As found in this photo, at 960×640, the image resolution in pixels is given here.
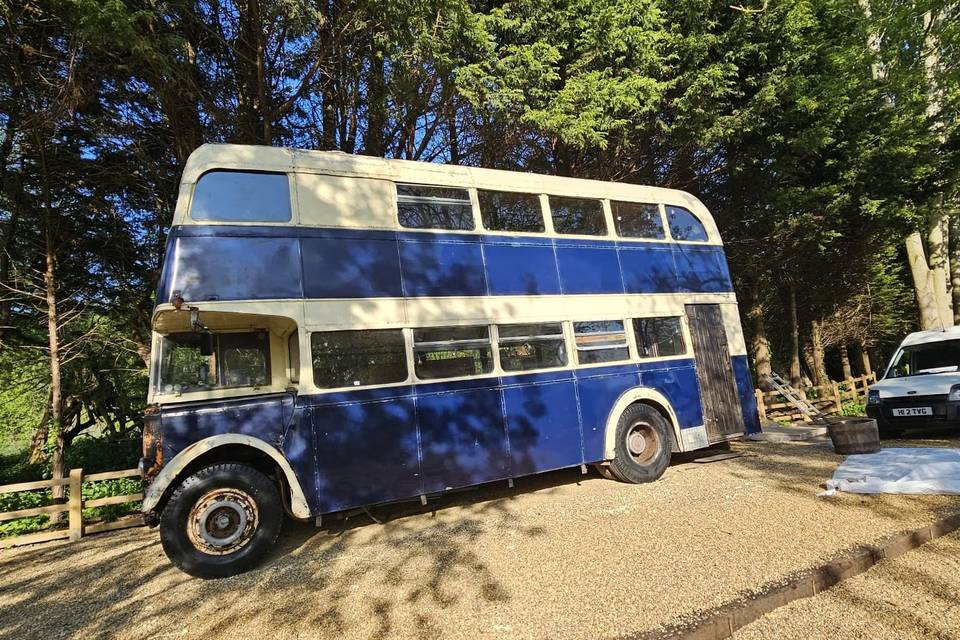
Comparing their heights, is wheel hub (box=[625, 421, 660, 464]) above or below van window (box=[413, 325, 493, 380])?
below

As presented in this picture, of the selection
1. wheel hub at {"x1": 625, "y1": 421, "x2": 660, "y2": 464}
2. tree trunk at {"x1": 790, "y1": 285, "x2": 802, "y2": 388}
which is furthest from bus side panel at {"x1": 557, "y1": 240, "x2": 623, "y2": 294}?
tree trunk at {"x1": 790, "y1": 285, "x2": 802, "y2": 388}

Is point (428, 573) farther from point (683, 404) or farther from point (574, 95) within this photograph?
point (574, 95)

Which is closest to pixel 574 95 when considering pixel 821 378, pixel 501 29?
pixel 501 29

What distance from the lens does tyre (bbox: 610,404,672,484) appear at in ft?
22.1

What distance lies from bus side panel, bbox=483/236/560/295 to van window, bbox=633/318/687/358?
5.35 ft

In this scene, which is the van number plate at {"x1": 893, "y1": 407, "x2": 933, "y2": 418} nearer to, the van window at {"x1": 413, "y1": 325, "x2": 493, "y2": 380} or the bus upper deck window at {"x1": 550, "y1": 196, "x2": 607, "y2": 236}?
the bus upper deck window at {"x1": 550, "y1": 196, "x2": 607, "y2": 236}

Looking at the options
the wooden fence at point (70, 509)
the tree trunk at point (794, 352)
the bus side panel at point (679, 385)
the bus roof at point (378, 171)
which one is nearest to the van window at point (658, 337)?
the bus side panel at point (679, 385)

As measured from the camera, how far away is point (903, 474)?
5.56 metres

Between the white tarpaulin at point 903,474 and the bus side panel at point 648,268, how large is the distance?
Result: 338 cm

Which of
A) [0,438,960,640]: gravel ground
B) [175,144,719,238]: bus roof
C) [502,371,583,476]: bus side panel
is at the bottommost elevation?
[0,438,960,640]: gravel ground

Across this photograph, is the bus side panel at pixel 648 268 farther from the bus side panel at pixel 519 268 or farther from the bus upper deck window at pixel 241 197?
the bus upper deck window at pixel 241 197

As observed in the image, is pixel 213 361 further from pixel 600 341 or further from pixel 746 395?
pixel 746 395

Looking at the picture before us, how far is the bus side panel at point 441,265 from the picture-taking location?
18.8ft

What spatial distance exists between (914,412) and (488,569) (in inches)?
335
